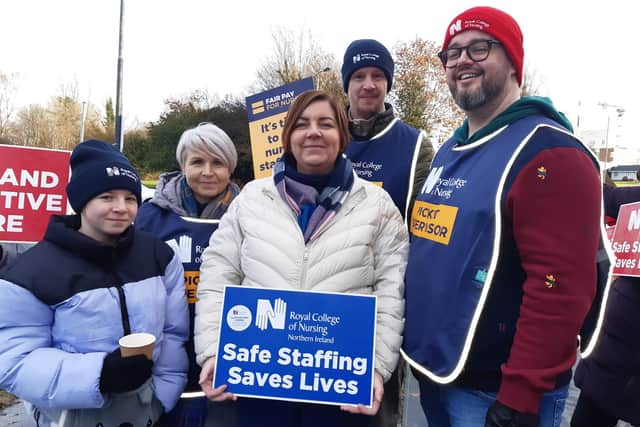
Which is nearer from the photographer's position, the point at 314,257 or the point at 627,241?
the point at 314,257

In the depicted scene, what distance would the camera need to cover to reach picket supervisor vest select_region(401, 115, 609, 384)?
1.83 metres

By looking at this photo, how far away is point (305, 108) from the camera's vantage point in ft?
7.48

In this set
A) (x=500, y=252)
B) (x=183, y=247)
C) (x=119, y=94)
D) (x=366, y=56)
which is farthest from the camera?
(x=119, y=94)

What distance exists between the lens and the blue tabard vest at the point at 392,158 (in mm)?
2988

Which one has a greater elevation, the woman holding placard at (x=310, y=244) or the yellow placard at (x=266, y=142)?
the yellow placard at (x=266, y=142)

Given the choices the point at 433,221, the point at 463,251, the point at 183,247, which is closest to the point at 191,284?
the point at 183,247

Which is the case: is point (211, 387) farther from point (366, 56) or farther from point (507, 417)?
point (366, 56)

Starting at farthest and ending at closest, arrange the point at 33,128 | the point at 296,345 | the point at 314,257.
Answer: the point at 33,128, the point at 314,257, the point at 296,345

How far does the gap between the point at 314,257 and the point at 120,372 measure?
92 centimetres

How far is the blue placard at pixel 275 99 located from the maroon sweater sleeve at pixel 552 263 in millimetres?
3627

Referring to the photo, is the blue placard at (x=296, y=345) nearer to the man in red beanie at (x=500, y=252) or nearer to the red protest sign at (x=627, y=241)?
the man in red beanie at (x=500, y=252)

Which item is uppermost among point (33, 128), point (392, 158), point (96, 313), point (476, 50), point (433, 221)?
point (33, 128)

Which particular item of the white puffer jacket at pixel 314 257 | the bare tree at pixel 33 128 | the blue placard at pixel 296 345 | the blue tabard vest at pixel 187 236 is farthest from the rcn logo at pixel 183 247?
the bare tree at pixel 33 128

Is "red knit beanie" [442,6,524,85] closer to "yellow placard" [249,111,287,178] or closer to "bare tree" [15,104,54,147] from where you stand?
"yellow placard" [249,111,287,178]
